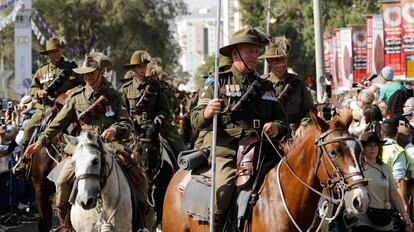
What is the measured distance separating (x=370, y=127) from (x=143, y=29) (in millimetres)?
48833

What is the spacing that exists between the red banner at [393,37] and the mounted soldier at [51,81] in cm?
1326

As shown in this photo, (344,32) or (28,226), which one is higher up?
(344,32)

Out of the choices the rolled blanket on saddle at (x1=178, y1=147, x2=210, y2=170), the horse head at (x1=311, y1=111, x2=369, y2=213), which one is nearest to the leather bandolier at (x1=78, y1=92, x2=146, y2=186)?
the rolled blanket on saddle at (x1=178, y1=147, x2=210, y2=170)

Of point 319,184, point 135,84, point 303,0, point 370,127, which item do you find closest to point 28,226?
point 135,84

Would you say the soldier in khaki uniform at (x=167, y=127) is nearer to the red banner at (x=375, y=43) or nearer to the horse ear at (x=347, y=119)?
the horse ear at (x=347, y=119)

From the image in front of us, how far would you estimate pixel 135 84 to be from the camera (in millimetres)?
15836

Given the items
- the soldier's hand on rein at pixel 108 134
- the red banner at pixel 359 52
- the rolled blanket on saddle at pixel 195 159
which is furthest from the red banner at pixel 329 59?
the rolled blanket on saddle at pixel 195 159

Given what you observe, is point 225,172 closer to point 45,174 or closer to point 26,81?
point 45,174

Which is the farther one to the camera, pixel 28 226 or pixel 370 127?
pixel 28 226

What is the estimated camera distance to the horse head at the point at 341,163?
7.57 metres

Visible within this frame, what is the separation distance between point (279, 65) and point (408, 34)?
15.0m

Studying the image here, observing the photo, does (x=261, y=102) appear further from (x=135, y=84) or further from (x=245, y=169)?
(x=135, y=84)

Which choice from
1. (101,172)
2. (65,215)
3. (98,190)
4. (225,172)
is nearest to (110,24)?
(65,215)

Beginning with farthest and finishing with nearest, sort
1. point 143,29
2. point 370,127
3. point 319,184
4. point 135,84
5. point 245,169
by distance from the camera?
point 143,29 → point 135,84 → point 370,127 → point 245,169 → point 319,184
